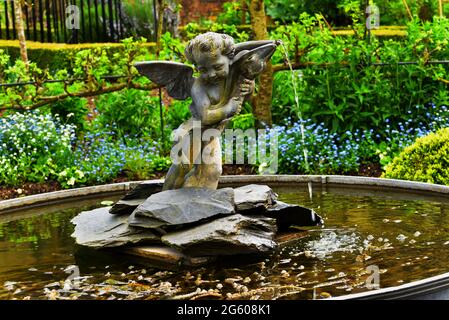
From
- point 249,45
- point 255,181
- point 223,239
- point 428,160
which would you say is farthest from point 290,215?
point 428,160

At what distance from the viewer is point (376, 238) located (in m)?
6.36

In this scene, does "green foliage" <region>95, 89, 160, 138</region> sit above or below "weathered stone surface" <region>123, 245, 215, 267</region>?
above

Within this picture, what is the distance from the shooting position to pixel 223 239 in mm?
5766

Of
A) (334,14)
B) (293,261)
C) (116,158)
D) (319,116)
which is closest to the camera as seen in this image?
(293,261)

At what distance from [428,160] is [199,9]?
13332mm

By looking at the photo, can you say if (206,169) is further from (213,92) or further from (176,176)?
(213,92)

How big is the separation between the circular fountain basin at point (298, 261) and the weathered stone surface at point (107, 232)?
0.44 feet

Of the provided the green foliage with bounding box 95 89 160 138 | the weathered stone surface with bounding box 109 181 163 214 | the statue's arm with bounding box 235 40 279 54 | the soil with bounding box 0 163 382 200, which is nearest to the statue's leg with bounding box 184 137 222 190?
the weathered stone surface with bounding box 109 181 163 214

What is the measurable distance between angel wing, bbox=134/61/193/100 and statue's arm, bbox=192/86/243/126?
0.36 m

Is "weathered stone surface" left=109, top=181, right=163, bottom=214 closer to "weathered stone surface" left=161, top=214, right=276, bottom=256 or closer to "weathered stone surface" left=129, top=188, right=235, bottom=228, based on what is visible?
"weathered stone surface" left=129, top=188, right=235, bottom=228

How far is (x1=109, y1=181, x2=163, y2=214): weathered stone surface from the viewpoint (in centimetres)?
650
